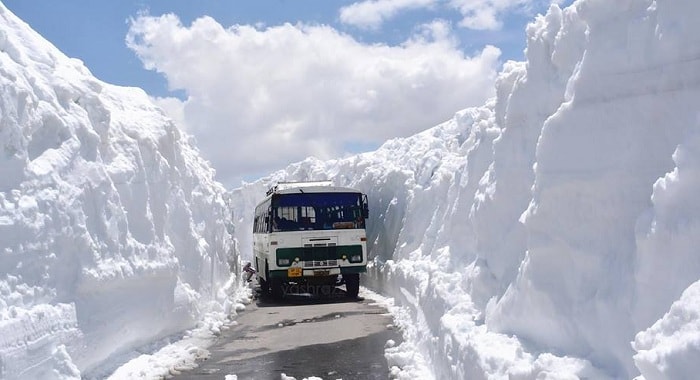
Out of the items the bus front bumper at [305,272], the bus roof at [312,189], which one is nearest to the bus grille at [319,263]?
the bus front bumper at [305,272]

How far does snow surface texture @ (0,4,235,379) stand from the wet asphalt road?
4.49 feet

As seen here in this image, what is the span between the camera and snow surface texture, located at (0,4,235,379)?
26.7 feet

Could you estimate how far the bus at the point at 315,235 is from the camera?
64.7 feet

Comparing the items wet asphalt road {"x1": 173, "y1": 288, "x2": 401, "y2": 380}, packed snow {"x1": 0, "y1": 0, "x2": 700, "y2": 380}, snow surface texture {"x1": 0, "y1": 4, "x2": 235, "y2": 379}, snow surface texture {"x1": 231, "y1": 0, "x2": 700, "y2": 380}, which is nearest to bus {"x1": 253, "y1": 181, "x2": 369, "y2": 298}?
wet asphalt road {"x1": 173, "y1": 288, "x2": 401, "y2": 380}

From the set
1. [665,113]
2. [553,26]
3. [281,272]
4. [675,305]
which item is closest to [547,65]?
[553,26]

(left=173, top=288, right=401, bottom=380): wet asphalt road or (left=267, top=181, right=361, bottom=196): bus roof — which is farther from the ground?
(left=267, top=181, right=361, bottom=196): bus roof

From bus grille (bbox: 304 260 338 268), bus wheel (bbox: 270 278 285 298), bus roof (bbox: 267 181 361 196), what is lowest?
bus wheel (bbox: 270 278 285 298)

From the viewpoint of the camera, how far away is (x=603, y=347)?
5480mm

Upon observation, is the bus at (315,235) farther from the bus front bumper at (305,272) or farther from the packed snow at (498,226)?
the packed snow at (498,226)

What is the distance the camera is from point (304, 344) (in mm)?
12672

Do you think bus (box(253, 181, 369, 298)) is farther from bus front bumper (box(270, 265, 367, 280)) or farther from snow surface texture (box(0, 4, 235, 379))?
snow surface texture (box(0, 4, 235, 379))

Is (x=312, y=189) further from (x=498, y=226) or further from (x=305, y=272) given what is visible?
(x=498, y=226)

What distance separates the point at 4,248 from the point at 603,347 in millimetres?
6581

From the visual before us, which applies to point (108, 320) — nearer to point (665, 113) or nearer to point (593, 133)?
point (593, 133)
